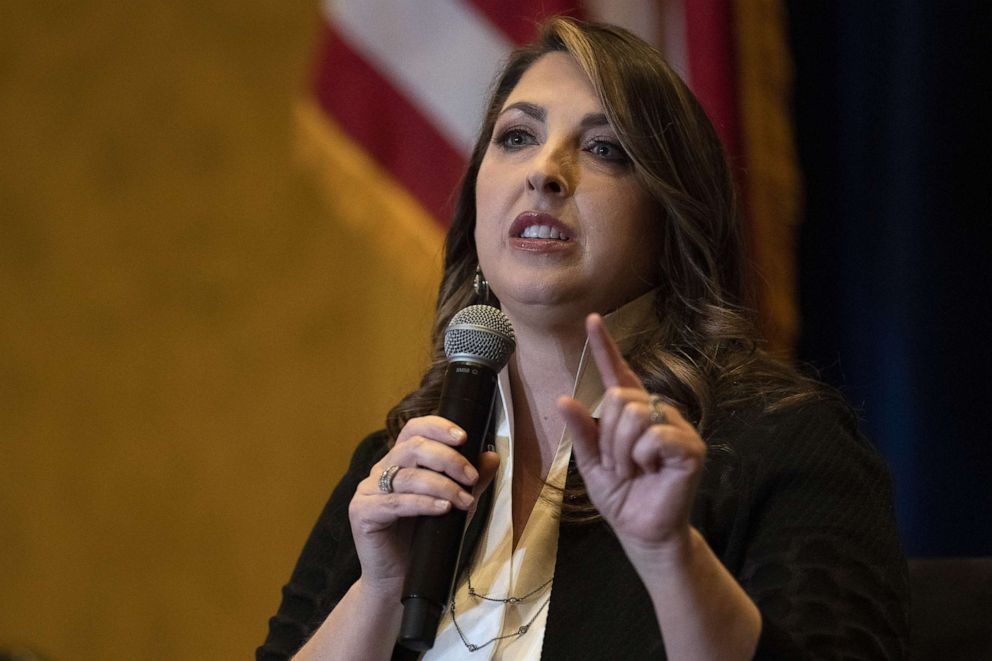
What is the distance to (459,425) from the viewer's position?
1.33 metres

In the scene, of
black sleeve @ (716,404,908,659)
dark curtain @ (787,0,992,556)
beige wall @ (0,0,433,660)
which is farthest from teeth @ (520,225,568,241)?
beige wall @ (0,0,433,660)

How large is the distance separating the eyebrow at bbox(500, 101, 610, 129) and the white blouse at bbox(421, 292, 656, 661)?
1.18ft

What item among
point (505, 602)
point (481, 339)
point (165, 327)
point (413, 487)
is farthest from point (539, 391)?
point (165, 327)

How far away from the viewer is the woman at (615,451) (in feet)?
4.07

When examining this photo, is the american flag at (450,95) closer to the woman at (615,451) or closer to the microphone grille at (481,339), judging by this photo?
the woman at (615,451)

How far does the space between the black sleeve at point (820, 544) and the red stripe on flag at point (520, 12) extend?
1.22 metres

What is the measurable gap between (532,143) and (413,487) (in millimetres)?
773

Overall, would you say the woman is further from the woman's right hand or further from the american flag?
the american flag

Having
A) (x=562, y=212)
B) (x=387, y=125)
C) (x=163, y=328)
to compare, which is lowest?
(x=163, y=328)

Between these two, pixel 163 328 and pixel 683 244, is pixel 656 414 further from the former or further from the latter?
pixel 163 328

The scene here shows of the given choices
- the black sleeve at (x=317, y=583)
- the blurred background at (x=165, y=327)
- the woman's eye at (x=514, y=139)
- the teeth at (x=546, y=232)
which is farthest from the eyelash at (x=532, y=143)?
the blurred background at (x=165, y=327)

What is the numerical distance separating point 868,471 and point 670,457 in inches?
23.1

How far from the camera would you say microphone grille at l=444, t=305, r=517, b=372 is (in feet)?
4.62

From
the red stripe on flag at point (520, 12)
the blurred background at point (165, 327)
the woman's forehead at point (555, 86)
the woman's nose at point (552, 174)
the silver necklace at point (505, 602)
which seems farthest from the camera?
the blurred background at point (165, 327)
